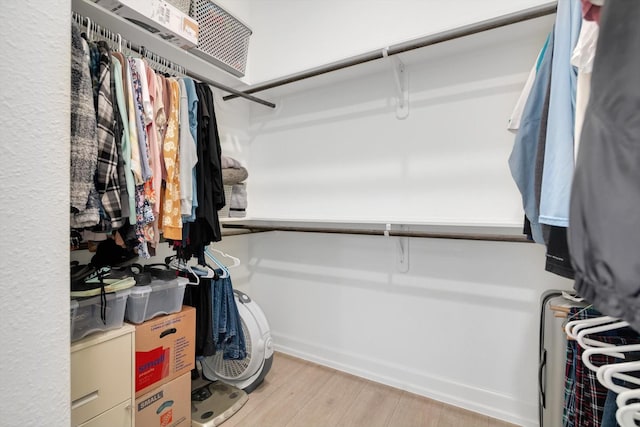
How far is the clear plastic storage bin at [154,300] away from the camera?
1273 mm

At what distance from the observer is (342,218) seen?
72.4 inches

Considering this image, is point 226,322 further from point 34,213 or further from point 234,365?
point 34,213

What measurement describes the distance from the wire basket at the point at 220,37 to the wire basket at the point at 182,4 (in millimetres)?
27

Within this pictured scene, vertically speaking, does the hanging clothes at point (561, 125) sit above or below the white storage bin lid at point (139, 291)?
above

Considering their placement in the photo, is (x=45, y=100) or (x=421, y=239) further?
(x=421, y=239)

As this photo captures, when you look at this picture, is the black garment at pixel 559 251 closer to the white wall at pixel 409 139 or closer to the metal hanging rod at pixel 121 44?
the white wall at pixel 409 139

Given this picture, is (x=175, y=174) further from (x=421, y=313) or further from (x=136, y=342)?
(x=421, y=313)

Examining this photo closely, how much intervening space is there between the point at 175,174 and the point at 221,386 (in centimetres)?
130

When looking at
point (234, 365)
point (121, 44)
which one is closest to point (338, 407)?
point (234, 365)

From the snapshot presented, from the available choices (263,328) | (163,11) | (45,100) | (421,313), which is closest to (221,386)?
(263,328)

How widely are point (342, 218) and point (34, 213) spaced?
1.47m

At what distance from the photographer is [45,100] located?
1.70 ft

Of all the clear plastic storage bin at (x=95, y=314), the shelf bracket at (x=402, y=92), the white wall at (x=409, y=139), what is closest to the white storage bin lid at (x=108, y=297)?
the clear plastic storage bin at (x=95, y=314)

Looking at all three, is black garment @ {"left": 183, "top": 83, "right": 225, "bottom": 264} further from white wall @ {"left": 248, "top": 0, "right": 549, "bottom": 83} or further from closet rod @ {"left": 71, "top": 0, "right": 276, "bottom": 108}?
white wall @ {"left": 248, "top": 0, "right": 549, "bottom": 83}
